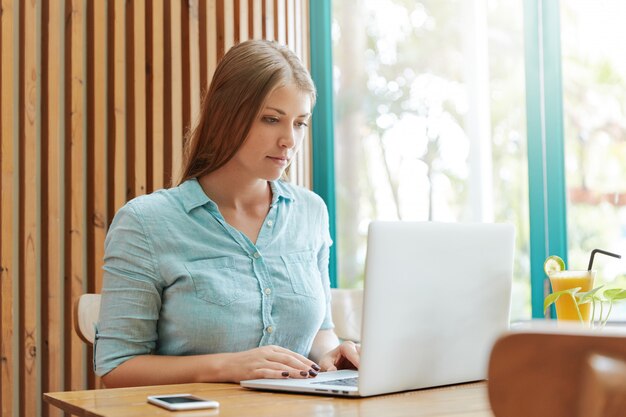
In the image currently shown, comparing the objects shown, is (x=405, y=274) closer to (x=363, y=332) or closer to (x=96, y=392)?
(x=363, y=332)

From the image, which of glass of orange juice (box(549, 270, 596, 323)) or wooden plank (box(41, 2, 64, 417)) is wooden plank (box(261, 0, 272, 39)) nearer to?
wooden plank (box(41, 2, 64, 417))

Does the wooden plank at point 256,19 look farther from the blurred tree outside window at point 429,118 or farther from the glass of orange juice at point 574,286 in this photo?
Answer: the glass of orange juice at point 574,286

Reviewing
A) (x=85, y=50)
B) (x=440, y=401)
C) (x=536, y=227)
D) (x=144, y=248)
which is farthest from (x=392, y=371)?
(x=85, y=50)

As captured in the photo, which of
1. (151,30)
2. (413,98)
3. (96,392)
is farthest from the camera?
(413,98)

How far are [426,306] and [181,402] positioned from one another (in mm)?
446

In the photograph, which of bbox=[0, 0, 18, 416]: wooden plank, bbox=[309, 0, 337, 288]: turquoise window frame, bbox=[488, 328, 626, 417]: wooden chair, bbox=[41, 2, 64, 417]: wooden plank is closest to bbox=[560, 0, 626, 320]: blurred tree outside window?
bbox=[309, 0, 337, 288]: turquoise window frame

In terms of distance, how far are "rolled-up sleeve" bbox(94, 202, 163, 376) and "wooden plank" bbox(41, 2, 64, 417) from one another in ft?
4.56

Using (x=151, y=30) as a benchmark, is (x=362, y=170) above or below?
below

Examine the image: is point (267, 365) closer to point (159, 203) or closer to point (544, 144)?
A: point (159, 203)

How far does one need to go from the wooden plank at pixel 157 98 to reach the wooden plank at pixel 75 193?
12.7 inches

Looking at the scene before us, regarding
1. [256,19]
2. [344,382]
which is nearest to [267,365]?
[344,382]

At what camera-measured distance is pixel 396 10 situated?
4090mm

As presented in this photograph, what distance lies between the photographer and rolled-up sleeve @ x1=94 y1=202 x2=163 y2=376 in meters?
1.86

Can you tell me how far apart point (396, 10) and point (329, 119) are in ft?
2.09
